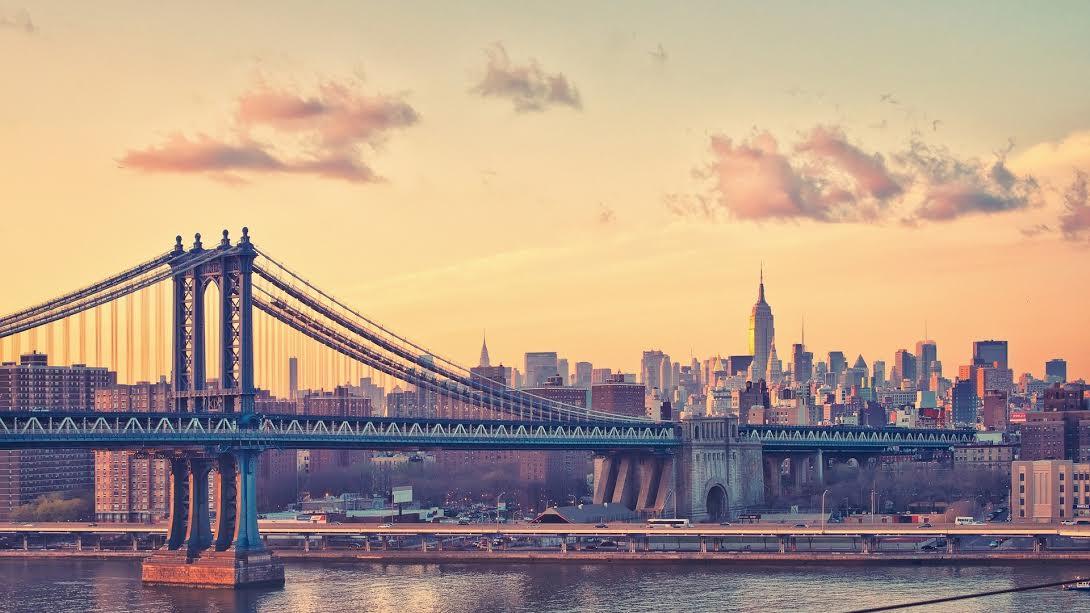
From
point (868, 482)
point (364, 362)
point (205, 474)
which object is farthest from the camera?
point (868, 482)

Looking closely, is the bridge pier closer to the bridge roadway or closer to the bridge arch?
the bridge roadway

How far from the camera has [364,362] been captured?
124562mm

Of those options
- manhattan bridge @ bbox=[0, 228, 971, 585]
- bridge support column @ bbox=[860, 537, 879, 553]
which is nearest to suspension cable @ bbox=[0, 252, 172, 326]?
manhattan bridge @ bbox=[0, 228, 971, 585]

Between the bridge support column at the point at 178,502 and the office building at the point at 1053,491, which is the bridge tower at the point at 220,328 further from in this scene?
the office building at the point at 1053,491

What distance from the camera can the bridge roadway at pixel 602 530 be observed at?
373ft

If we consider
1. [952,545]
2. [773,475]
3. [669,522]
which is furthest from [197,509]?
[773,475]

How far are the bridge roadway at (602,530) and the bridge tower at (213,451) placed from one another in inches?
718

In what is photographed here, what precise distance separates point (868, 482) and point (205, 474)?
7597cm

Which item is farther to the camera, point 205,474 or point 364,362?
point 364,362

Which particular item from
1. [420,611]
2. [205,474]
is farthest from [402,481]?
[420,611]

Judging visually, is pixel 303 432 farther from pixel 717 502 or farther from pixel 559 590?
pixel 717 502

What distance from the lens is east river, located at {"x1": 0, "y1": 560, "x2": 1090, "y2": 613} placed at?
94.1m

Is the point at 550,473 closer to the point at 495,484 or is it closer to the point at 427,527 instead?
the point at 495,484

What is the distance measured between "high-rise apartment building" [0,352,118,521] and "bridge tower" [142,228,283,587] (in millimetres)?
58911
